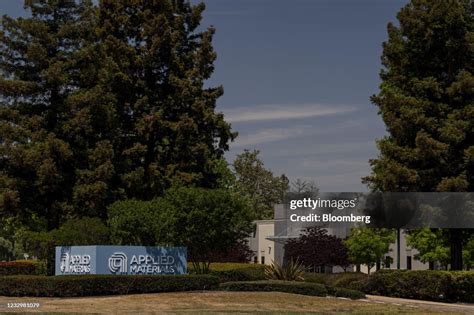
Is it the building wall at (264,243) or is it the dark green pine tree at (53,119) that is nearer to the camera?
the dark green pine tree at (53,119)

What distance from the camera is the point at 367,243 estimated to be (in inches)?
2756

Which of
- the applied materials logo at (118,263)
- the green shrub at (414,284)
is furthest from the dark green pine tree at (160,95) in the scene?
the green shrub at (414,284)

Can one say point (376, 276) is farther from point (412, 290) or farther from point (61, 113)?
point (61, 113)

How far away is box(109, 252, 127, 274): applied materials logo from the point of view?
128 feet

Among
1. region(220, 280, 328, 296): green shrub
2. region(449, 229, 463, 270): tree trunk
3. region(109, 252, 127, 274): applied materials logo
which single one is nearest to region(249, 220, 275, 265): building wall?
region(449, 229, 463, 270): tree trunk

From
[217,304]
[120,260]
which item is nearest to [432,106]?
[217,304]

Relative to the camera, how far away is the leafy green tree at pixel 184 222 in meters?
41.9

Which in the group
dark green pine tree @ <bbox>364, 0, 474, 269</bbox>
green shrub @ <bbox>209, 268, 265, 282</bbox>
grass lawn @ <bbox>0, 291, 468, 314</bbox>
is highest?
dark green pine tree @ <bbox>364, 0, 474, 269</bbox>

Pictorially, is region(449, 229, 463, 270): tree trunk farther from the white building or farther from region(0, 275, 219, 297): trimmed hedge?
the white building

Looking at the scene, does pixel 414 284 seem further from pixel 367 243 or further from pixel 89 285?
pixel 367 243

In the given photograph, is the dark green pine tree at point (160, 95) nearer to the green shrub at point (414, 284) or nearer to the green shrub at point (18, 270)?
the green shrub at point (18, 270)

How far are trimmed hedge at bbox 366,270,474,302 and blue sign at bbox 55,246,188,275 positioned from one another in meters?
10.8

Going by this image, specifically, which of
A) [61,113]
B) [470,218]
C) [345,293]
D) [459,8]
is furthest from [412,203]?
[61,113]

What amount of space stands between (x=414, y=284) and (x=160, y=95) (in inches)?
862
